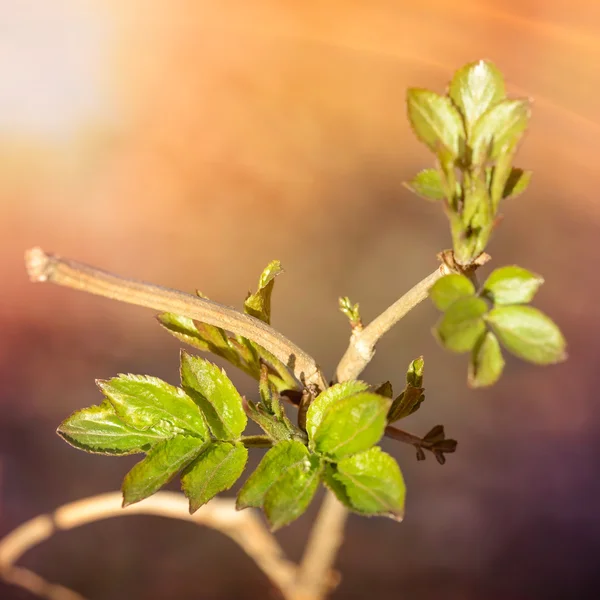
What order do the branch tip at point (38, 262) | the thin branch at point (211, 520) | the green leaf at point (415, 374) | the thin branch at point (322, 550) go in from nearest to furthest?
the branch tip at point (38, 262)
the green leaf at point (415, 374)
the thin branch at point (322, 550)
the thin branch at point (211, 520)

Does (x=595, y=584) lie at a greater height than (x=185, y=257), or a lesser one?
lesser

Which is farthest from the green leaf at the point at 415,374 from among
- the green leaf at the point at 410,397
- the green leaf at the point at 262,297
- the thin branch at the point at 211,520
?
the thin branch at the point at 211,520

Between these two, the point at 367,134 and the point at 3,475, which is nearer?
the point at 3,475

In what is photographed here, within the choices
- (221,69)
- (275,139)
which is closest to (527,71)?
(275,139)

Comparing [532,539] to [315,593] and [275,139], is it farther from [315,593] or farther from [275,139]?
[275,139]

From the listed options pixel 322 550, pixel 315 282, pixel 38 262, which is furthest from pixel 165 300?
pixel 315 282

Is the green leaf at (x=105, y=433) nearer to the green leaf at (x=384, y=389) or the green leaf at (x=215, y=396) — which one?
the green leaf at (x=215, y=396)
